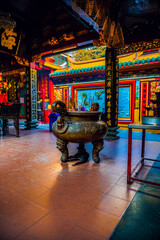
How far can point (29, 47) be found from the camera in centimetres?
674

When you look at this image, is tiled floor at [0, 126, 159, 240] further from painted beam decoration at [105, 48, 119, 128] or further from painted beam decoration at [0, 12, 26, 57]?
painted beam decoration at [0, 12, 26, 57]

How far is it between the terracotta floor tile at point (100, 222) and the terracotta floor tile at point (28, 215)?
0.39 meters

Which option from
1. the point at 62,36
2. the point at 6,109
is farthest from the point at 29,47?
the point at 6,109

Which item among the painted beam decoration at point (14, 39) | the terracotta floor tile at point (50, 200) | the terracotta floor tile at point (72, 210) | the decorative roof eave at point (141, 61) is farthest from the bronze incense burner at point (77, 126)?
the decorative roof eave at point (141, 61)

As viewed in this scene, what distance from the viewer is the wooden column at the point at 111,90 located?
5.34 meters

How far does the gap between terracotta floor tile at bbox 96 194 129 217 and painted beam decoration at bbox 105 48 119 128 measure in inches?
152

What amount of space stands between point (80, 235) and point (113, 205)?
0.53m

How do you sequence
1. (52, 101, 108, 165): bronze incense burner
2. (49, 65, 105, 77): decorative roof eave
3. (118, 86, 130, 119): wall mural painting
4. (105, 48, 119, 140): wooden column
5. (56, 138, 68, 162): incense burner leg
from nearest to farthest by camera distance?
(52, 101, 108, 165): bronze incense burner < (56, 138, 68, 162): incense burner leg < (105, 48, 119, 140): wooden column < (118, 86, 130, 119): wall mural painting < (49, 65, 105, 77): decorative roof eave

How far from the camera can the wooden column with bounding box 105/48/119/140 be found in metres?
5.34

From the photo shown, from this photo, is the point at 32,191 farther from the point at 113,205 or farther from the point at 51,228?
the point at 113,205

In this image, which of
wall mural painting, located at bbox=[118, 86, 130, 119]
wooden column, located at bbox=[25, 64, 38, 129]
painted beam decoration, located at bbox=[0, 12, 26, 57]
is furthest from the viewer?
wall mural painting, located at bbox=[118, 86, 130, 119]

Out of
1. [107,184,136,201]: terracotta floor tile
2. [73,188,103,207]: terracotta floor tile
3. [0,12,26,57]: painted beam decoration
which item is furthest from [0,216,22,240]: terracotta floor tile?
[0,12,26,57]: painted beam decoration

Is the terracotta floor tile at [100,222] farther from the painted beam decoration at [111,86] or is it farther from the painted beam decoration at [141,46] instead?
the painted beam decoration at [141,46]

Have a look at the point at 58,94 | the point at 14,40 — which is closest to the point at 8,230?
the point at 14,40
